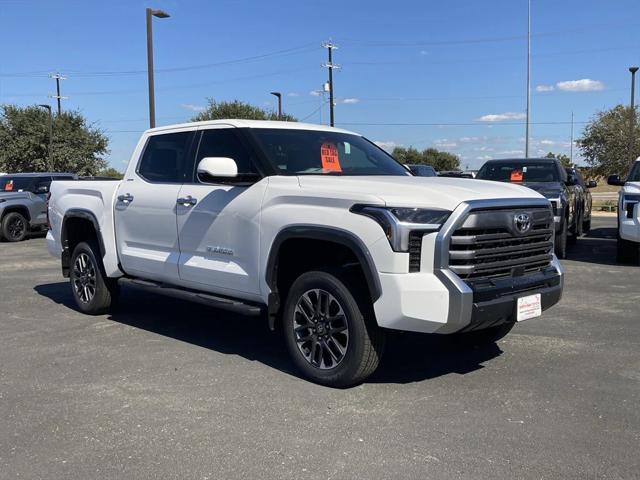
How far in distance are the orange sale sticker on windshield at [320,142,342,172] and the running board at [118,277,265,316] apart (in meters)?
1.30

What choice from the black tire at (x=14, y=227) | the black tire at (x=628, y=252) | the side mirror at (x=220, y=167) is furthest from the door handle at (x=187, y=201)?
the black tire at (x=14, y=227)

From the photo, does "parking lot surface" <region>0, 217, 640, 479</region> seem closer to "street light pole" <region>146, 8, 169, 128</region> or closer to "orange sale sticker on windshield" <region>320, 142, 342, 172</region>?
"orange sale sticker on windshield" <region>320, 142, 342, 172</region>

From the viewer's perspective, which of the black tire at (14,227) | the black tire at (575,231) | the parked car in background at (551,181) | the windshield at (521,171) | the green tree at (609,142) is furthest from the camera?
the green tree at (609,142)

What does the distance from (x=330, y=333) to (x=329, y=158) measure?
65.1 inches

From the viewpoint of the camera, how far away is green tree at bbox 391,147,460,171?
83.9 metres

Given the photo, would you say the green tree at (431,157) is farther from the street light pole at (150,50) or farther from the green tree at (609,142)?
the street light pole at (150,50)

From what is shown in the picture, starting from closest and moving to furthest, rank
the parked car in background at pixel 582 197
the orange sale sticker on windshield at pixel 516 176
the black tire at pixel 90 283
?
the black tire at pixel 90 283 < the orange sale sticker on windshield at pixel 516 176 < the parked car in background at pixel 582 197

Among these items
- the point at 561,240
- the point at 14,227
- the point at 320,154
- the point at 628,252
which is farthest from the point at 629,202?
the point at 14,227

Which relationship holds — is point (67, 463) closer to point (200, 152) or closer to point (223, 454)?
point (223, 454)

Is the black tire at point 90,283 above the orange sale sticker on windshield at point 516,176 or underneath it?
underneath

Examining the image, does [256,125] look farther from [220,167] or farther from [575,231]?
[575,231]

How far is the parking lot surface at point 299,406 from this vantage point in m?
3.29

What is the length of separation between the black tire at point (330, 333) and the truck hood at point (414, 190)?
2.05 feet

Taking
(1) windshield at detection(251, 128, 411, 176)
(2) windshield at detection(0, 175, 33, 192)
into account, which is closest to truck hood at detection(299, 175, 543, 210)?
(1) windshield at detection(251, 128, 411, 176)
